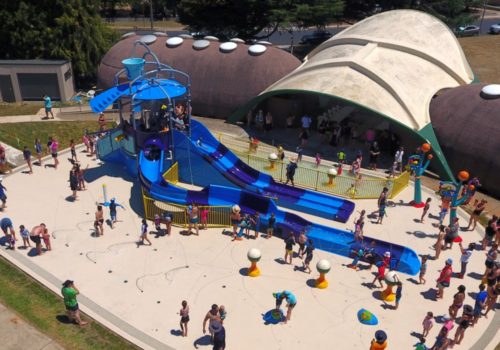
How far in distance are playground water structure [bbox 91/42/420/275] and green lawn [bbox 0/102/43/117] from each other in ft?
35.4

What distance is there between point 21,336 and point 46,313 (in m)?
1.24

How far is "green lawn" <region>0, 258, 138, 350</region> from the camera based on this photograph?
13461 millimetres

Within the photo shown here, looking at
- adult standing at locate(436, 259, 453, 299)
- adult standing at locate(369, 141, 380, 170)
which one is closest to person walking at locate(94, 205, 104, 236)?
adult standing at locate(436, 259, 453, 299)

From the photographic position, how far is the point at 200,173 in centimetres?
2280

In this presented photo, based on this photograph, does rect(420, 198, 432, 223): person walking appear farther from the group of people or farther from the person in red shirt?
the group of people

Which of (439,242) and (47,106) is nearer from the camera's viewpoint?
(439,242)

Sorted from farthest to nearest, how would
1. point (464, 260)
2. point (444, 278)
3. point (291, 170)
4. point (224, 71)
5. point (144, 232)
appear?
1. point (224, 71)
2. point (291, 170)
3. point (144, 232)
4. point (464, 260)
5. point (444, 278)

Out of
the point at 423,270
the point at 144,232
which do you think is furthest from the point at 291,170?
the point at 423,270

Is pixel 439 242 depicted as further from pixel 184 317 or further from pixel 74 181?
pixel 74 181

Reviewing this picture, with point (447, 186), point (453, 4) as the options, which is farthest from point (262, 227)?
point (453, 4)

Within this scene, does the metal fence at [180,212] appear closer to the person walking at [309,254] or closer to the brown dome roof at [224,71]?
the person walking at [309,254]

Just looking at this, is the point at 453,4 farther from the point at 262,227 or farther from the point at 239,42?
the point at 262,227

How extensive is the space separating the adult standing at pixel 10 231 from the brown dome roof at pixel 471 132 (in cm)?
2059

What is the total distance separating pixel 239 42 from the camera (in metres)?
33.0
